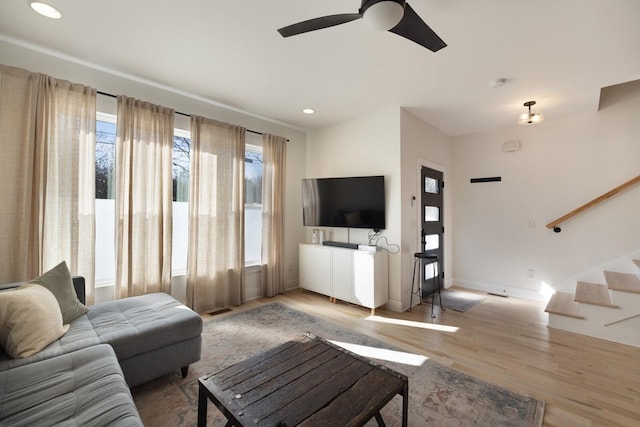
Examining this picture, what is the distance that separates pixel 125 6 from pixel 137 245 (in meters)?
2.14

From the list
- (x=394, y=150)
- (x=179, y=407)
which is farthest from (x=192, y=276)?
(x=394, y=150)

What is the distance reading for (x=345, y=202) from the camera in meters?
3.97

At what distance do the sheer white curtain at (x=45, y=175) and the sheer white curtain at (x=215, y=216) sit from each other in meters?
0.98

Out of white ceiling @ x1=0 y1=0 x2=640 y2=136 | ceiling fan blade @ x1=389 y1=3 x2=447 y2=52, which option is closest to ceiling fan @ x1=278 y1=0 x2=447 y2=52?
ceiling fan blade @ x1=389 y1=3 x2=447 y2=52

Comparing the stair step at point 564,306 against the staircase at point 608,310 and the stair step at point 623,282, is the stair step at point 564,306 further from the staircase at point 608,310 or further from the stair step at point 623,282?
the stair step at point 623,282

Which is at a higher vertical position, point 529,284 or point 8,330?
point 8,330

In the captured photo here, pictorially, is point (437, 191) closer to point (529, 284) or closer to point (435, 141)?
point (435, 141)

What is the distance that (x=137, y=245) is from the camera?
2.91 m

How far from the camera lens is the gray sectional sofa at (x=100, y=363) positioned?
1.14 meters

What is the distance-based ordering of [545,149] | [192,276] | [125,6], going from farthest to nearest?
[545,149], [192,276], [125,6]

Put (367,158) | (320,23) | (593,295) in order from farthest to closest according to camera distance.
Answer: (367,158)
(593,295)
(320,23)

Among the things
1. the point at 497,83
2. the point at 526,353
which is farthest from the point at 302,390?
the point at 497,83

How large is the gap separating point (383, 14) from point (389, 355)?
256 cm

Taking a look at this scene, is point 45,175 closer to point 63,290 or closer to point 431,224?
Result: point 63,290
